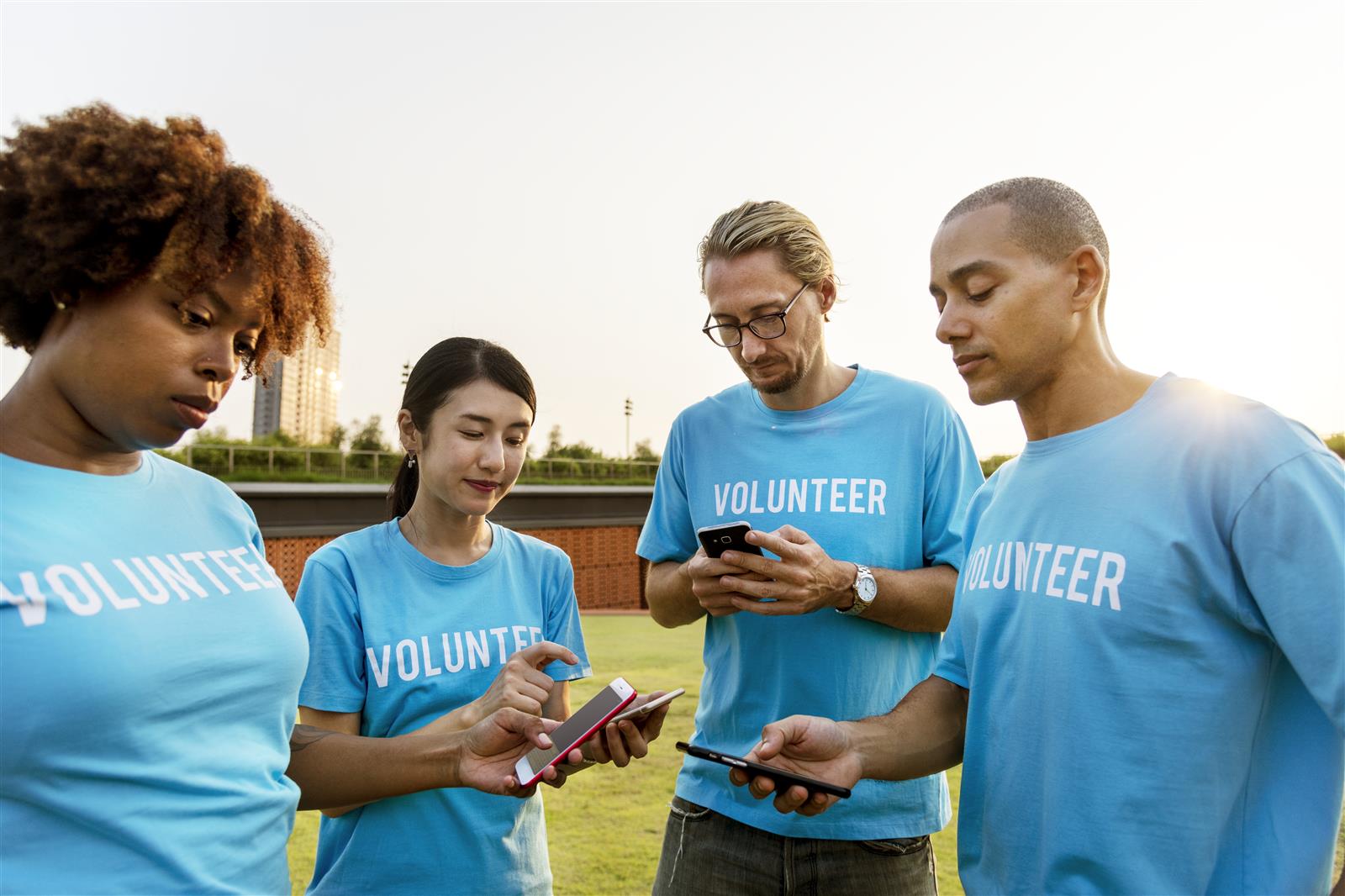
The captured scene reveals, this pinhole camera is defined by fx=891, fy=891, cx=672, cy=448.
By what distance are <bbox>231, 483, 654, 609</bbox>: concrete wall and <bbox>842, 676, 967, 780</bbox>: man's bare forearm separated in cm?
1805

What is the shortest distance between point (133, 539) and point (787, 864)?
1931 millimetres

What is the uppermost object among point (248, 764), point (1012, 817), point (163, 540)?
point (163, 540)

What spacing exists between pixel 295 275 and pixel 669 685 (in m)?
10.2

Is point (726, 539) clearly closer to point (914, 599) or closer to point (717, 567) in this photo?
point (717, 567)

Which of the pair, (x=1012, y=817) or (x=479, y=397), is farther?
(x=479, y=397)

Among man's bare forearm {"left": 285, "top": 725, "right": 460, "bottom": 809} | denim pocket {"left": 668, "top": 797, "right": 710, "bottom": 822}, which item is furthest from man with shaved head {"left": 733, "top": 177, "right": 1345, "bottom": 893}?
man's bare forearm {"left": 285, "top": 725, "right": 460, "bottom": 809}

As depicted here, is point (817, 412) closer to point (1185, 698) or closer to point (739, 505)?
point (739, 505)

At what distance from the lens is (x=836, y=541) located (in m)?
2.77

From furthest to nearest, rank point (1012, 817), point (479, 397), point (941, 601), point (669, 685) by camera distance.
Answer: point (669, 685)
point (479, 397)
point (941, 601)
point (1012, 817)

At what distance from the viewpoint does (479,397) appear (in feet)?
9.39

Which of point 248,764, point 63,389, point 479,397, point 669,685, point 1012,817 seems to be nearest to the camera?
point 63,389

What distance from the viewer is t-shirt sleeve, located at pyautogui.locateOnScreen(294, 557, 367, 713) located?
243 centimetres

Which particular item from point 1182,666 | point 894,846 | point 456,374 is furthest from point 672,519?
point 1182,666

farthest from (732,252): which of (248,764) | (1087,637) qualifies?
(248,764)
